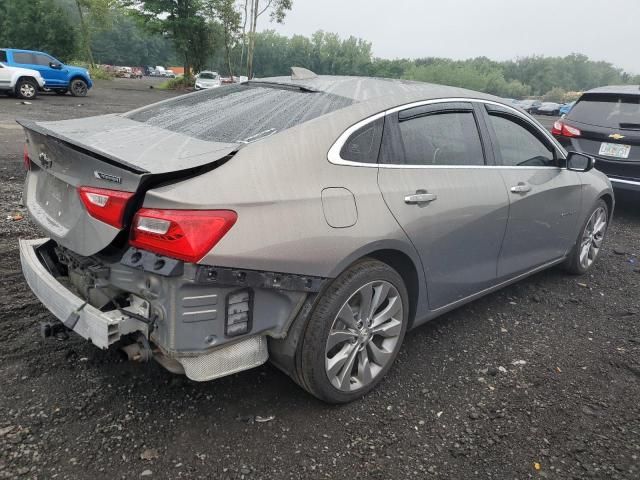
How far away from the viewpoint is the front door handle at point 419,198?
104 inches

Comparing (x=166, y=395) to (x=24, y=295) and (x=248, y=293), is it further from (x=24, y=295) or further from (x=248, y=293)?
(x=24, y=295)

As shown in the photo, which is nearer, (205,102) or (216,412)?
(216,412)

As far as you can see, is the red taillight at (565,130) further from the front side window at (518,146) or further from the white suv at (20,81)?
the white suv at (20,81)

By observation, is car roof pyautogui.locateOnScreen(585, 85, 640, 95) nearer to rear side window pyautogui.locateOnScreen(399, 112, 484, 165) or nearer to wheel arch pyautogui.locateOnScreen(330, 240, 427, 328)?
rear side window pyautogui.locateOnScreen(399, 112, 484, 165)

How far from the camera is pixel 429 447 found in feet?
7.77

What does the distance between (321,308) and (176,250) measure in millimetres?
730

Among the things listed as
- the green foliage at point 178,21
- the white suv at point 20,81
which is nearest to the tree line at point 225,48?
the green foliage at point 178,21

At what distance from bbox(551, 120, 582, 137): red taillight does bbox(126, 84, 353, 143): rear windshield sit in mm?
5160

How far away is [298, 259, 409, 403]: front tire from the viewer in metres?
2.35

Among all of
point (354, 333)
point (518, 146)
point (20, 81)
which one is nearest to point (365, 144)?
point (354, 333)

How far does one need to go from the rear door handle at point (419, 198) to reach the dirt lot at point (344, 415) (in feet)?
3.33

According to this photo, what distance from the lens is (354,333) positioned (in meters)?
2.54

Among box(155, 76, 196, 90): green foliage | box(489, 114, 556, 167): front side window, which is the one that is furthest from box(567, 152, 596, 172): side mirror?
box(155, 76, 196, 90): green foliage

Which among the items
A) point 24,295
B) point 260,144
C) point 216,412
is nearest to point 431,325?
point 216,412
